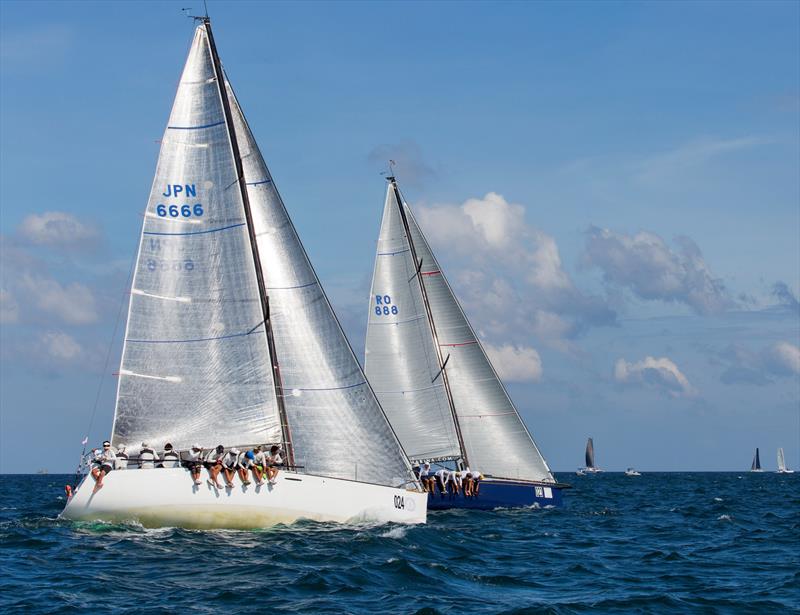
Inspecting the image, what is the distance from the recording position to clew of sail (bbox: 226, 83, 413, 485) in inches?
1081

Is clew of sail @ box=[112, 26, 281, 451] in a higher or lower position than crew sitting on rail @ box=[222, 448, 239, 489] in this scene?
higher

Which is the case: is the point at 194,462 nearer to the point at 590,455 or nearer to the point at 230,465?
the point at 230,465

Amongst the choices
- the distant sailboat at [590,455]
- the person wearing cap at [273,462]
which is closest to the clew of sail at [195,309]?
the person wearing cap at [273,462]

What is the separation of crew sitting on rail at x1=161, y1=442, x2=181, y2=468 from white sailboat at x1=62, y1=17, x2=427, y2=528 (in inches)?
19.4

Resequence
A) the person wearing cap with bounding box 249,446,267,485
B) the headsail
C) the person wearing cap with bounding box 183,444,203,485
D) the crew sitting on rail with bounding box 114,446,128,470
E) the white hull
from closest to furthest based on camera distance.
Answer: the white hull < the person wearing cap with bounding box 183,444,203,485 < the person wearing cap with bounding box 249,446,267,485 < the crew sitting on rail with bounding box 114,446,128,470 < the headsail

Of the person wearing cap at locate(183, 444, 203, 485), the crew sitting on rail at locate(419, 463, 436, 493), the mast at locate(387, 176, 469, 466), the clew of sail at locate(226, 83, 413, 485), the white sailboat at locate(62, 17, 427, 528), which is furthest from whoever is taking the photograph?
the mast at locate(387, 176, 469, 466)

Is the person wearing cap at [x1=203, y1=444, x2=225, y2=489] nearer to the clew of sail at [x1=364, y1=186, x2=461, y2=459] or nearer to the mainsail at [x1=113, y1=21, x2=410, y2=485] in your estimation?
the mainsail at [x1=113, y1=21, x2=410, y2=485]

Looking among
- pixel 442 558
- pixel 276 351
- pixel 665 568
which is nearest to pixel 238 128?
pixel 276 351

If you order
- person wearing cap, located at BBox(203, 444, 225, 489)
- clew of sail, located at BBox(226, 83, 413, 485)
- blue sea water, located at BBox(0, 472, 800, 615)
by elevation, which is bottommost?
blue sea water, located at BBox(0, 472, 800, 615)

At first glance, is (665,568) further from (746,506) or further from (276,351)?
(746,506)

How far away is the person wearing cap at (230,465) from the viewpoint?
2475 centimetres

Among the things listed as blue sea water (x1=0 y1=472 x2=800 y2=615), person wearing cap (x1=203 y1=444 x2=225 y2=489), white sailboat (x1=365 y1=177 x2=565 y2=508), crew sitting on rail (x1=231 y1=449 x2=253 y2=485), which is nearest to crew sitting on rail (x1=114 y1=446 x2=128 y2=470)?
blue sea water (x1=0 y1=472 x2=800 y2=615)

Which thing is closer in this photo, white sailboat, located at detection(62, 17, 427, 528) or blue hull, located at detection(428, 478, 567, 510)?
white sailboat, located at detection(62, 17, 427, 528)

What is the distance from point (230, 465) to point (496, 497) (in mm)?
16311
